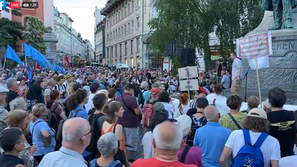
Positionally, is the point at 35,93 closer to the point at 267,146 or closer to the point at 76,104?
the point at 76,104

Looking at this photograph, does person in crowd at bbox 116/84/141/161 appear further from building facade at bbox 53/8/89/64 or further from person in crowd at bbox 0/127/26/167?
building facade at bbox 53/8/89/64

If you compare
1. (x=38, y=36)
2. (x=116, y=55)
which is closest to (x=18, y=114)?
(x=38, y=36)

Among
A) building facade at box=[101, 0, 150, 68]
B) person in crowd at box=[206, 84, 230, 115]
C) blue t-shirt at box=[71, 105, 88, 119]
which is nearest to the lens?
blue t-shirt at box=[71, 105, 88, 119]

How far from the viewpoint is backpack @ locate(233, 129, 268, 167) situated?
12.0ft

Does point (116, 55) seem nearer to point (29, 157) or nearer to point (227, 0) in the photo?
point (227, 0)

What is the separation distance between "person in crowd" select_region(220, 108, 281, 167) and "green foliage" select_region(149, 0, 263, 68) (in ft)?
55.7

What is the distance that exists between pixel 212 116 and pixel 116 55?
60886 millimetres

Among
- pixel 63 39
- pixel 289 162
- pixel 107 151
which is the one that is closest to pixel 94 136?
pixel 107 151

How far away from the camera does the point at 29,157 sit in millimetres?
3896

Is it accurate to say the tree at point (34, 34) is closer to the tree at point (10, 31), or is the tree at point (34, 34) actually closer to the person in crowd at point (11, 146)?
the tree at point (10, 31)

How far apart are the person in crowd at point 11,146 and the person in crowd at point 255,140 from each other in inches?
88.1

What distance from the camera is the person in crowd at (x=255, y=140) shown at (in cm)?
370

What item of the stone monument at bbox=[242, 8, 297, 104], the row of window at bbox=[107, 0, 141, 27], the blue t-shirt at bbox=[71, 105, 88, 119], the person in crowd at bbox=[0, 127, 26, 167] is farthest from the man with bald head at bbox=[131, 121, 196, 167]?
the row of window at bbox=[107, 0, 141, 27]

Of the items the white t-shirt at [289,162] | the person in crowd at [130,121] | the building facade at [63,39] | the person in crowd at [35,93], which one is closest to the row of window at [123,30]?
the building facade at [63,39]
